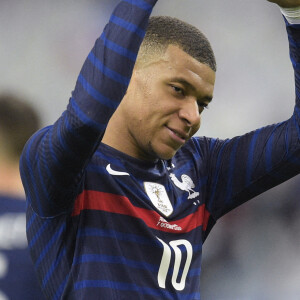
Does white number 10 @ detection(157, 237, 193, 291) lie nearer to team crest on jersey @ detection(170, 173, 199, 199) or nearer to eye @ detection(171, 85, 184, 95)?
team crest on jersey @ detection(170, 173, 199, 199)

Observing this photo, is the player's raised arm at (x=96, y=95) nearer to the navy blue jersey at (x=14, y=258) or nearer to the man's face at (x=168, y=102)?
the man's face at (x=168, y=102)

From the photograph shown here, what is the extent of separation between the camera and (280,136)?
1.29 meters

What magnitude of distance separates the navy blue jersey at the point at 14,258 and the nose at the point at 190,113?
0.94m

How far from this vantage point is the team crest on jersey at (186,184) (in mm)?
1296

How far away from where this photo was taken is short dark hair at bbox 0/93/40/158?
2.00m

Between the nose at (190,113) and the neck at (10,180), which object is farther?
the neck at (10,180)

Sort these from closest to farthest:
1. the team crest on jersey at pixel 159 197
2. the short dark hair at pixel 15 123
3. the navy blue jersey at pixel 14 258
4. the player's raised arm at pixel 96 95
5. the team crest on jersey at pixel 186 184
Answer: the player's raised arm at pixel 96 95
the team crest on jersey at pixel 159 197
the team crest on jersey at pixel 186 184
the navy blue jersey at pixel 14 258
the short dark hair at pixel 15 123

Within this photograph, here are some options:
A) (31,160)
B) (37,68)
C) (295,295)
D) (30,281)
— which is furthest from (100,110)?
(295,295)

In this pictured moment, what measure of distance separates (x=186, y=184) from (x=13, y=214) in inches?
31.3

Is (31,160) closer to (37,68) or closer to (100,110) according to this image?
(100,110)

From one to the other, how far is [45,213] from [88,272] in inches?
5.7

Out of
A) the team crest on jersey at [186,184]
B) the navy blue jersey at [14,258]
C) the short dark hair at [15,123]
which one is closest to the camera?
the team crest on jersey at [186,184]

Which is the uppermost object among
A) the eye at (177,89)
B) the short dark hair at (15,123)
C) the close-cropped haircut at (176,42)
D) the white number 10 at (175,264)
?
the close-cropped haircut at (176,42)

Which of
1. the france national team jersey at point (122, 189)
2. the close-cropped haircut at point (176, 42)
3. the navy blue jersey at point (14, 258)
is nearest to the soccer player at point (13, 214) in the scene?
the navy blue jersey at point (14, 258)
